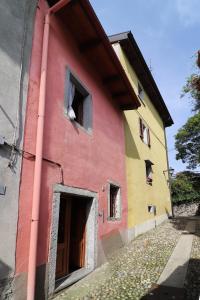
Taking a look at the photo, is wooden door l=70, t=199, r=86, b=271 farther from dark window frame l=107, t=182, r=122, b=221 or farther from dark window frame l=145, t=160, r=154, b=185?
dark window frame l=145, t=160, r=154, b=185

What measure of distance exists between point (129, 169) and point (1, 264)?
279 inches

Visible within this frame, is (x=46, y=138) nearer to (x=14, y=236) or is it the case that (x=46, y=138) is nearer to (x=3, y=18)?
(x=14, y=236)

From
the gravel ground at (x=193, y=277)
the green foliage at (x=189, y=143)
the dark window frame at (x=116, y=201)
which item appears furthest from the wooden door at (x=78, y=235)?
A: the green foliage at (x=189, y=143)

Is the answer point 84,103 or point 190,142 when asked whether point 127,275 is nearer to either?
point 84,103

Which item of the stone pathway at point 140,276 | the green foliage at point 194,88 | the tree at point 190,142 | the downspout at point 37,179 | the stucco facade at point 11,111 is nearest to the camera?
the stucco facade at point 11,111

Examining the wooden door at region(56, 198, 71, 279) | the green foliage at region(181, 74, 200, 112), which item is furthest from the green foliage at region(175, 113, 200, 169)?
the wooden door at region(56, 198, 71, 279)

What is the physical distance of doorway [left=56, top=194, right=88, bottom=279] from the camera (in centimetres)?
593

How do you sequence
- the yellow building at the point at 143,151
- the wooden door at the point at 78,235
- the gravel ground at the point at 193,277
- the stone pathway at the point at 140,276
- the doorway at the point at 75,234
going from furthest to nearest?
1. the yellow building at the point at 143,151
2. the wooden door at the point at 78,235
3. the doorway at the point at 75,234
4. the stone pathway at the point at 140,276
5. the gravel ground at the point at 193,277

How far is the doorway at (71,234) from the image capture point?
5.93 m

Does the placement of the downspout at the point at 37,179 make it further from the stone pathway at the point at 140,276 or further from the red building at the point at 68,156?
the stone pathway at the point at 140,276

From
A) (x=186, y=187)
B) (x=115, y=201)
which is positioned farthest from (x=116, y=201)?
(x=186, y=187)

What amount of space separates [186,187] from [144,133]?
1135 cm

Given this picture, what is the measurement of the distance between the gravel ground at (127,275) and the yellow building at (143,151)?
61.2 inches

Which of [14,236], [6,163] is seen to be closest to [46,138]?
[6,163]
